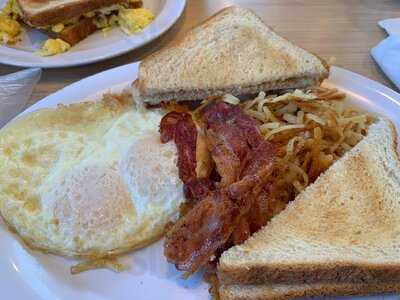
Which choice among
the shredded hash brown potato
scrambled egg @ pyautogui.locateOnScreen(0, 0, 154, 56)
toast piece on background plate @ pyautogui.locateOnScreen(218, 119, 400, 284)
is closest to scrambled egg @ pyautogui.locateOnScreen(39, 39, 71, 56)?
scrambled egg @ pyautogui.locateOnScreen(0, 0, 154, 56)

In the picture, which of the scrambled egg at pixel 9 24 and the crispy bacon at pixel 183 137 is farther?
the scrambled egg at pixel 9 24

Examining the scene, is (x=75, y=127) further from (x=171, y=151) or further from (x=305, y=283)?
(x=305, y=283)

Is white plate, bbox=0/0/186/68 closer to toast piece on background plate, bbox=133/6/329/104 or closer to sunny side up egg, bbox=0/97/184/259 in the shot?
toast piece on background plate, bbox=133/6/329/104

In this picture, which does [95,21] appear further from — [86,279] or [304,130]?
[86,279]

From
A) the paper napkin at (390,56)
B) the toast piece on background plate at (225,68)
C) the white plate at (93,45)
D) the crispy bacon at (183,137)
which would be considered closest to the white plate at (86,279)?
the crispy bacon at (183,137)

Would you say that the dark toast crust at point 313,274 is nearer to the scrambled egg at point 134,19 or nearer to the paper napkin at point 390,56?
the paper napkin at point 390,56

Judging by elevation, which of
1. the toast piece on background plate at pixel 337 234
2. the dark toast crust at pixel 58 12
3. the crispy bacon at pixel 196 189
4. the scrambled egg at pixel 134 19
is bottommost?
the toast piece on background plate at pixel 337 234

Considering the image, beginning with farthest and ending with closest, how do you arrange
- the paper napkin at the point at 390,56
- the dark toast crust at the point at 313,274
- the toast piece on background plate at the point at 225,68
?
the paper napkin at the point at 390,56, the toast piece on background plate at the point at 225,68, the dark toast crust at the point at 313,274
